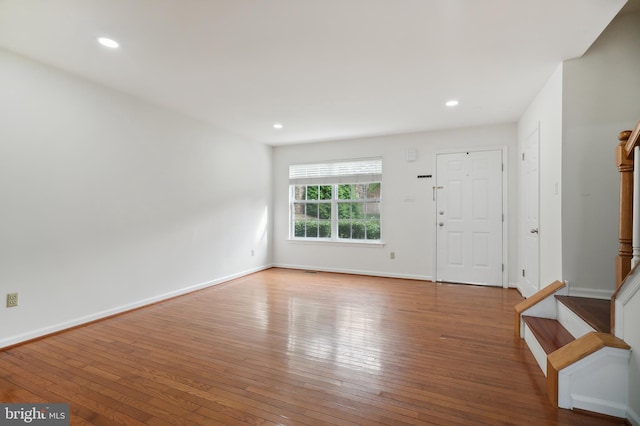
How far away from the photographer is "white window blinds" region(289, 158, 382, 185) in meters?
5.56

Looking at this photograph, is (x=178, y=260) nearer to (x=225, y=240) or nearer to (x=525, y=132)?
(x=225, y=240)

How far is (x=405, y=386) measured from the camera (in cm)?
Result: 200

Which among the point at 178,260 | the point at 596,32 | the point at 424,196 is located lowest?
the point at 178,260

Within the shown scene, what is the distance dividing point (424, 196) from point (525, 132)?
167cm

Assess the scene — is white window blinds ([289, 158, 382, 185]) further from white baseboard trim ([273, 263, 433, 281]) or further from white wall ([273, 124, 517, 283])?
white baseboard trim ([273, 263, 433, 281])

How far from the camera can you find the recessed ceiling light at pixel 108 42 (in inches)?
95.2

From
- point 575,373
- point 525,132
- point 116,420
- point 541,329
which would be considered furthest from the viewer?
point 525,132

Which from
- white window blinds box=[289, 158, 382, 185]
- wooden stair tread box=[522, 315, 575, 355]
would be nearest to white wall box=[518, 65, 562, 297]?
wooden stair tread box=[522, 315, 575, 355]

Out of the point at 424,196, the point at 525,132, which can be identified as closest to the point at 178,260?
the point at 424,196

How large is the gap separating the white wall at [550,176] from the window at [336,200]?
2591 mm

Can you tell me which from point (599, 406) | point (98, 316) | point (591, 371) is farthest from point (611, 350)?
point (98, 316)

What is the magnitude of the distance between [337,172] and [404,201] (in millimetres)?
1402

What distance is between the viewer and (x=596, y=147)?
2.58 meters

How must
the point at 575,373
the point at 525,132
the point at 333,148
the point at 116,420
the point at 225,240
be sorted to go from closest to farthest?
the point at 116,420 → the point at 575,373 → the point at 525,132 → the point at 225,240 → the point at 333,148
